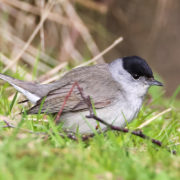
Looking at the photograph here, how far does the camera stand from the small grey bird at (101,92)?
4.73 metres

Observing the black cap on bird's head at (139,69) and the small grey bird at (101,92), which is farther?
the black cap on bird's head at (139,69)

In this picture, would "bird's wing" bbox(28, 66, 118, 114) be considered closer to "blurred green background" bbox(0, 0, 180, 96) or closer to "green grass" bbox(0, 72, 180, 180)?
"green grass" bbox(0, 72, 180, 180)

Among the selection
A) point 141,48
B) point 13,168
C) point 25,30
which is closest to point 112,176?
point 13,168

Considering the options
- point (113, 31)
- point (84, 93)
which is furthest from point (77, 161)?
point (113, 31)

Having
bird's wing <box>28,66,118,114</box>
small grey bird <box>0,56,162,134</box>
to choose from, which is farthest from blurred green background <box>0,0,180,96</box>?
bird's wing <box>28,66,118,114</box>

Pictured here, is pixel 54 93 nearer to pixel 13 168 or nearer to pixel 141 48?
pixel 13 168

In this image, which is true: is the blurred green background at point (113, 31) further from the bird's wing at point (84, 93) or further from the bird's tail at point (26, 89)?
the bird's wing at point (84, 93)

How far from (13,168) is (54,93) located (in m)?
2.39

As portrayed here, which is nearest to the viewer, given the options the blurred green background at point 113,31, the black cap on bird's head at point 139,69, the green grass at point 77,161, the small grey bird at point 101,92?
the green grass at point 77,161

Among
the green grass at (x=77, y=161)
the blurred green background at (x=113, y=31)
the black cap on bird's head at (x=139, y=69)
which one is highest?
the blurred green background at (x=113, y=31)

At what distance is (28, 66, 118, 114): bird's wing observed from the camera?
4832mm

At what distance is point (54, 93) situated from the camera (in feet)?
16.5

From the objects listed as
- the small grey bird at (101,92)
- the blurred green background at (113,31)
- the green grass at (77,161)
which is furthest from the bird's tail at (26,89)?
the blurred green background at (113,31)

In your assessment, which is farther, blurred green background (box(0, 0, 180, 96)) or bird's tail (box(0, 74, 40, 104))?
blurred green background (box(0, 0, 180, 96))
